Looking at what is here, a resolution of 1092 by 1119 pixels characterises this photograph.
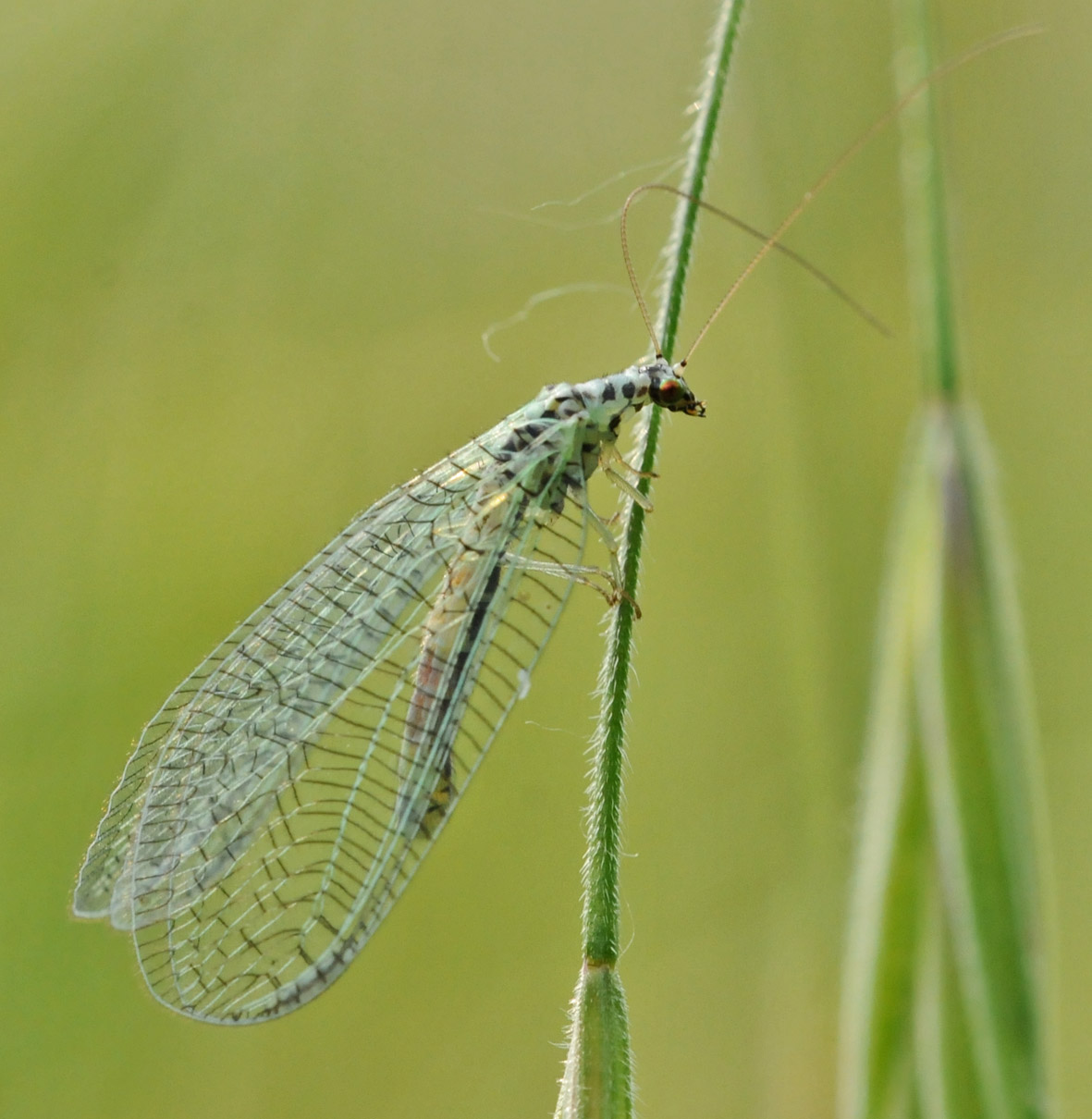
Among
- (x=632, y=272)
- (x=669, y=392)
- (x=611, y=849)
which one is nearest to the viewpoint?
(x=611, y=849)

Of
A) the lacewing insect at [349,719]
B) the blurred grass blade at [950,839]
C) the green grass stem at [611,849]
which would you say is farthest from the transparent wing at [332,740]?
the blurred grass blade at [950,839]

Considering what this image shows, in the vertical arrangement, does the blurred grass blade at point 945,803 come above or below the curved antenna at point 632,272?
below

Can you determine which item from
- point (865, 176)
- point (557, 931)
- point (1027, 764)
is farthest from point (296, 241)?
point (1027, 764)

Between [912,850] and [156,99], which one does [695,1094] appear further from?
[156,99]

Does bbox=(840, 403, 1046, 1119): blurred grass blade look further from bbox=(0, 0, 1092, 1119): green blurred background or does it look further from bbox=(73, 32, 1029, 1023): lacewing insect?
bbox=(0, 0, 1092, 1119): green blurred background

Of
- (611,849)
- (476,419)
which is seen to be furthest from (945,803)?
(476,419)

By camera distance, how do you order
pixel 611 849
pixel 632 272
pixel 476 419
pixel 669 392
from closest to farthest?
pixel 611 849 → pixel 632 272 → pixel 669 392 → pixel 476 419

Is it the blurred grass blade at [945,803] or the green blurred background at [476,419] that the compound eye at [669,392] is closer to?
the green blurred background at [476,419]

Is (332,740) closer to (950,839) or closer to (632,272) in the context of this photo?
(632,272)
